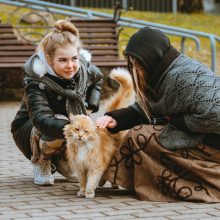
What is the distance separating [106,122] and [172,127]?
0.49 metres

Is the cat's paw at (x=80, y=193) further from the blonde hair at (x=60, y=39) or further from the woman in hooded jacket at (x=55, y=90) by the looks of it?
the blonde hair at (x=60, y=39)

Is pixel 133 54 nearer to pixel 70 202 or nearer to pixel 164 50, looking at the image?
pixel 164 50

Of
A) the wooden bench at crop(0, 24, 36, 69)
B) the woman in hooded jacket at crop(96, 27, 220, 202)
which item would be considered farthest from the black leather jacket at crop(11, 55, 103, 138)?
the wooden bench at crop(0, 24, 36, 69)

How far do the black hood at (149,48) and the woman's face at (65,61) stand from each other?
55 centimetres

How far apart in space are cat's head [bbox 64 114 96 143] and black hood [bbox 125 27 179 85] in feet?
1.87

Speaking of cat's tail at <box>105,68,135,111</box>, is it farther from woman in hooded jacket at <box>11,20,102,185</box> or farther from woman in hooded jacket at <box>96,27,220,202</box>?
woman in hooded jacket at <box>96,27,220,202</box>

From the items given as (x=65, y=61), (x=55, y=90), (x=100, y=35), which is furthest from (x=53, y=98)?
(x=100, y=35)

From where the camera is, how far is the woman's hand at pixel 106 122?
627cm

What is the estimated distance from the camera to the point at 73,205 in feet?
19.7

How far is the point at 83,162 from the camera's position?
626cm

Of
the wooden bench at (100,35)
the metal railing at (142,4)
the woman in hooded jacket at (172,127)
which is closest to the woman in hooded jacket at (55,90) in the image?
the woman in hooded jacket at (172,127)

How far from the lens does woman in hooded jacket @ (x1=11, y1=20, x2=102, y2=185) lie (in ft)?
21.2

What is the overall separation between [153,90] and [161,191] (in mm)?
727

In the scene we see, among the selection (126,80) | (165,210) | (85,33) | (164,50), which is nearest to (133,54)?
(164,50)
